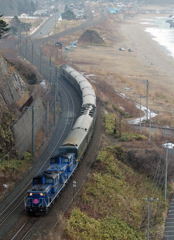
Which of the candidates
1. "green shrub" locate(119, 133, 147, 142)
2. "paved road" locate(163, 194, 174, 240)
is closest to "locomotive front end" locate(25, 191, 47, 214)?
"paved road" locate(163, 194, 174, 240)

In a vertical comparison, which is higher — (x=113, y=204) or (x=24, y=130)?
(x=24, y=130)

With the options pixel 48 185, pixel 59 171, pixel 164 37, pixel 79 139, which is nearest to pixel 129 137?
pixel 79 139

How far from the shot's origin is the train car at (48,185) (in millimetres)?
26953

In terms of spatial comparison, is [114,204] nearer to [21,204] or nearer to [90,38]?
[21,204]

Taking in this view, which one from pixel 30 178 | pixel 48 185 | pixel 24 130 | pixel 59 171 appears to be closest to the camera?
pixel 48 185

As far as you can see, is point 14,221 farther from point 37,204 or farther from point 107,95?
point 107,95

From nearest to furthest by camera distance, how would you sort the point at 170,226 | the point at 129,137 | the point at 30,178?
the point at 170,226, the point at 30,178, the point at 129,137

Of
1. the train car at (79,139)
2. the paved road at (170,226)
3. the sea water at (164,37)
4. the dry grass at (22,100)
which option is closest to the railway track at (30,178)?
the train car at (79,139)

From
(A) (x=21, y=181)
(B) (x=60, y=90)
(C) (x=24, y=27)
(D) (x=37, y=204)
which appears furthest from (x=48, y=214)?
(C) (x=24, y=27)

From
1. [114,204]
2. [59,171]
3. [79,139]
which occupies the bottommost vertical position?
[114,204]

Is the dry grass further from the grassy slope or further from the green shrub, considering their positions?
the green shrub

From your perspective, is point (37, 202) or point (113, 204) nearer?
point (37, 202)

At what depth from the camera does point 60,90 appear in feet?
227

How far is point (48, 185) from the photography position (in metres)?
28.1
